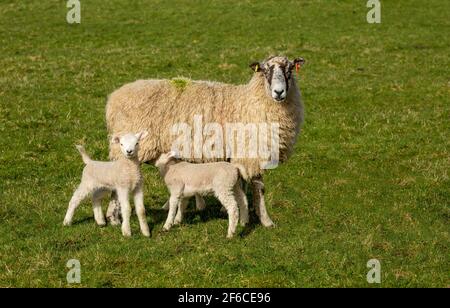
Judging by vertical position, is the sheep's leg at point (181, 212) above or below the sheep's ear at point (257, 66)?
below

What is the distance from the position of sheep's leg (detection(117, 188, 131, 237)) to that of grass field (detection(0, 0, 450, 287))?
132mm

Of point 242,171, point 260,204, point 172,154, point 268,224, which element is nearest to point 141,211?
point 172,154

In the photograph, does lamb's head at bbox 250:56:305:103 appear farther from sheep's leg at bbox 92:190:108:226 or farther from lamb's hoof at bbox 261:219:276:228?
sheep's leg at bbox 92:190:108:226

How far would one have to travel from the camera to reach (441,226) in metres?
10.9

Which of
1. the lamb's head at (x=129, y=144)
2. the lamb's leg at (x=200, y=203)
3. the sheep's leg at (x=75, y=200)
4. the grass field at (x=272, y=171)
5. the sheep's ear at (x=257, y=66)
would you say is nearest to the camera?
the grass field at (x=272, y=171)

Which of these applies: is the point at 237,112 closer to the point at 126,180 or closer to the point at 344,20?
the point at 126,180

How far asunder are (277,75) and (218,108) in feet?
4.35

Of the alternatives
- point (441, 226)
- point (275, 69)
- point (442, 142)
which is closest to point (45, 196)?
point (275, 69)

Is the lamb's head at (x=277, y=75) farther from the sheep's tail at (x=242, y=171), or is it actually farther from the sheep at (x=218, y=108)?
the sheep's tail at (x=242, y=171)

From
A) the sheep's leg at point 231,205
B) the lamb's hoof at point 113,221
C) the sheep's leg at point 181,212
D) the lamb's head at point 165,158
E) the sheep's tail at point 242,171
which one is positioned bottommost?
the lamb's hoof at point 113,221

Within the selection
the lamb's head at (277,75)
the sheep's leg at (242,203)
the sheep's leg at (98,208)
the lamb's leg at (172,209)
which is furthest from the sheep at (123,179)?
the lamb's head at (277,75)

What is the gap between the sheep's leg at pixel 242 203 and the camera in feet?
34.3

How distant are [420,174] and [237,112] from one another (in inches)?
185

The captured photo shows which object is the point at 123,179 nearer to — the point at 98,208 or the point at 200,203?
the point at 98,208
